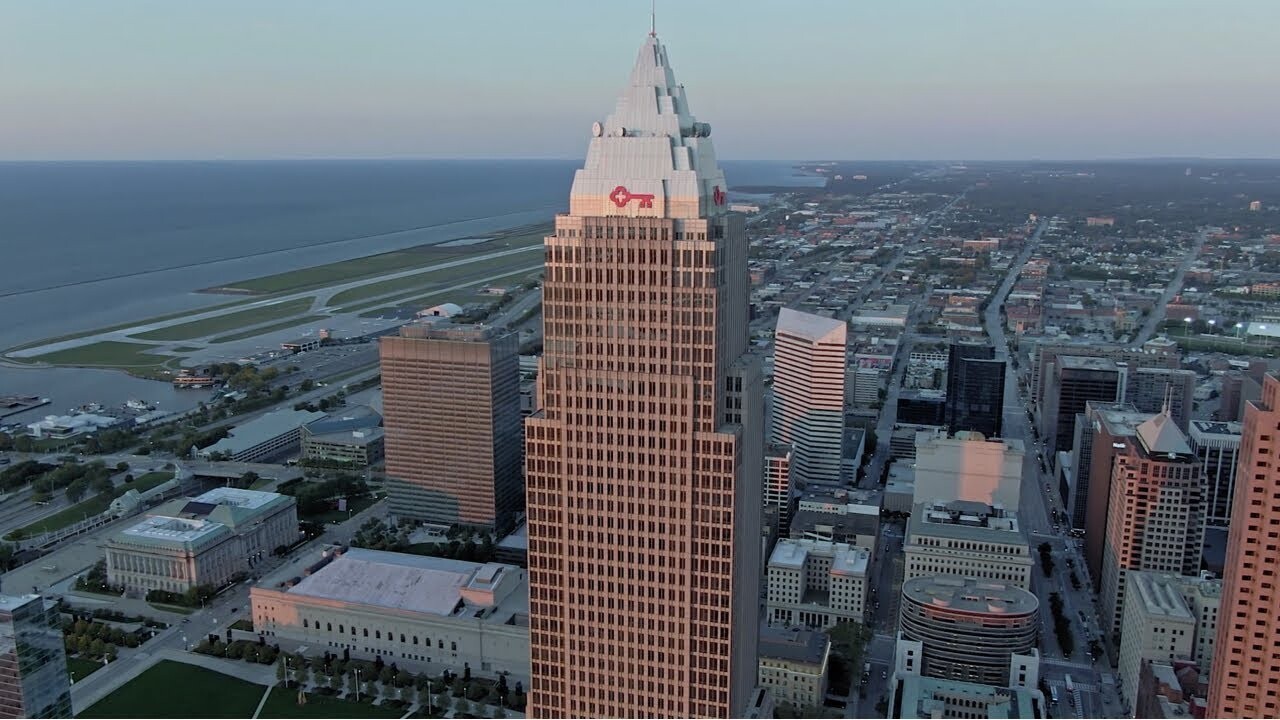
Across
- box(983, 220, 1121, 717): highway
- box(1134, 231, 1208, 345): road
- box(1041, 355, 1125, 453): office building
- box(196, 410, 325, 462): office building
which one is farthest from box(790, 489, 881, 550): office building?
box(1134, 231, 1208, 345): road

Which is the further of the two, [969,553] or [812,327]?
[812,327]

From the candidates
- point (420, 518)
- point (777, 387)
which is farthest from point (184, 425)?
point (777, 387)

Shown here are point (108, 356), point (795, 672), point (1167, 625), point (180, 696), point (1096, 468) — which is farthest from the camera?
point (108, 356)

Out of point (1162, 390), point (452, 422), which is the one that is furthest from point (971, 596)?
point (1162, 390)

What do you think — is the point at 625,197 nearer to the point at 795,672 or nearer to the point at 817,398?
the point at 795,672

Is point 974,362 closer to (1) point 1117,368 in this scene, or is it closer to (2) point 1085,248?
(1) point 1117,368

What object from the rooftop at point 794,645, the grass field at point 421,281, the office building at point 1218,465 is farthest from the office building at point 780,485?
the grass field at point 421,281
